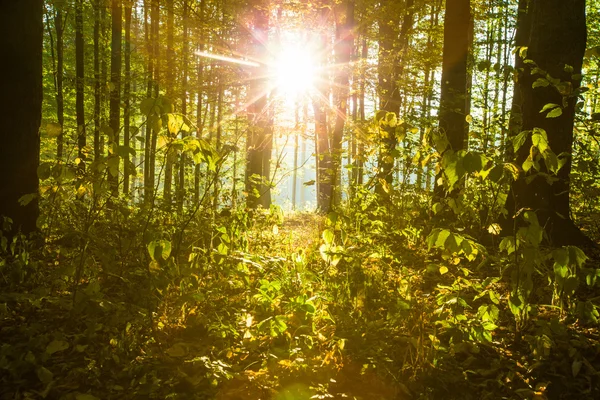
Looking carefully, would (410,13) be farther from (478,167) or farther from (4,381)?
(4,381)

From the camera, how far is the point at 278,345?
284cm

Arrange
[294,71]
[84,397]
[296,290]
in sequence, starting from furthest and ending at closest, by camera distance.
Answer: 1. [294,71]
2. [296,290]
3. [84,397]

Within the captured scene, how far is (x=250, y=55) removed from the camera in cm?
1138

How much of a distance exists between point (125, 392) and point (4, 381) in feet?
2.18

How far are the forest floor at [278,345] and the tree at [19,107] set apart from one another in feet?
3.88

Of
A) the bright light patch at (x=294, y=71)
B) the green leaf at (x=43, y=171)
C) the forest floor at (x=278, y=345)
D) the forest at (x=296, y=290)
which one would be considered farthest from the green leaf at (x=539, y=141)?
the bright light patch at (x=294, y=71)

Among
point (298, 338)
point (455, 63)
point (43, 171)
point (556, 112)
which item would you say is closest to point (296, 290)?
point (298, 338)

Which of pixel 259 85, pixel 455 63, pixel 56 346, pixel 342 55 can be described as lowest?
pixel 56 346

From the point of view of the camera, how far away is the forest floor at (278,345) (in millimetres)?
2354

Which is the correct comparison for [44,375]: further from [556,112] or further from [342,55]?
[342,55]

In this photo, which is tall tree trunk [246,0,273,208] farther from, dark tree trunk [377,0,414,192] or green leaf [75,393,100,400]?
green leaf [75,393,100,400]

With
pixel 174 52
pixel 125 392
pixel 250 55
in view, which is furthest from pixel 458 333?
pixel 174 52

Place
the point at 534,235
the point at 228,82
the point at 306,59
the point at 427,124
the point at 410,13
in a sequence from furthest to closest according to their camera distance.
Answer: the point at 306,59
the point at 228,82
the point at 410,13
the point at 427,124
the point at 534,235

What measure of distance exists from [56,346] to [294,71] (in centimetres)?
1136
